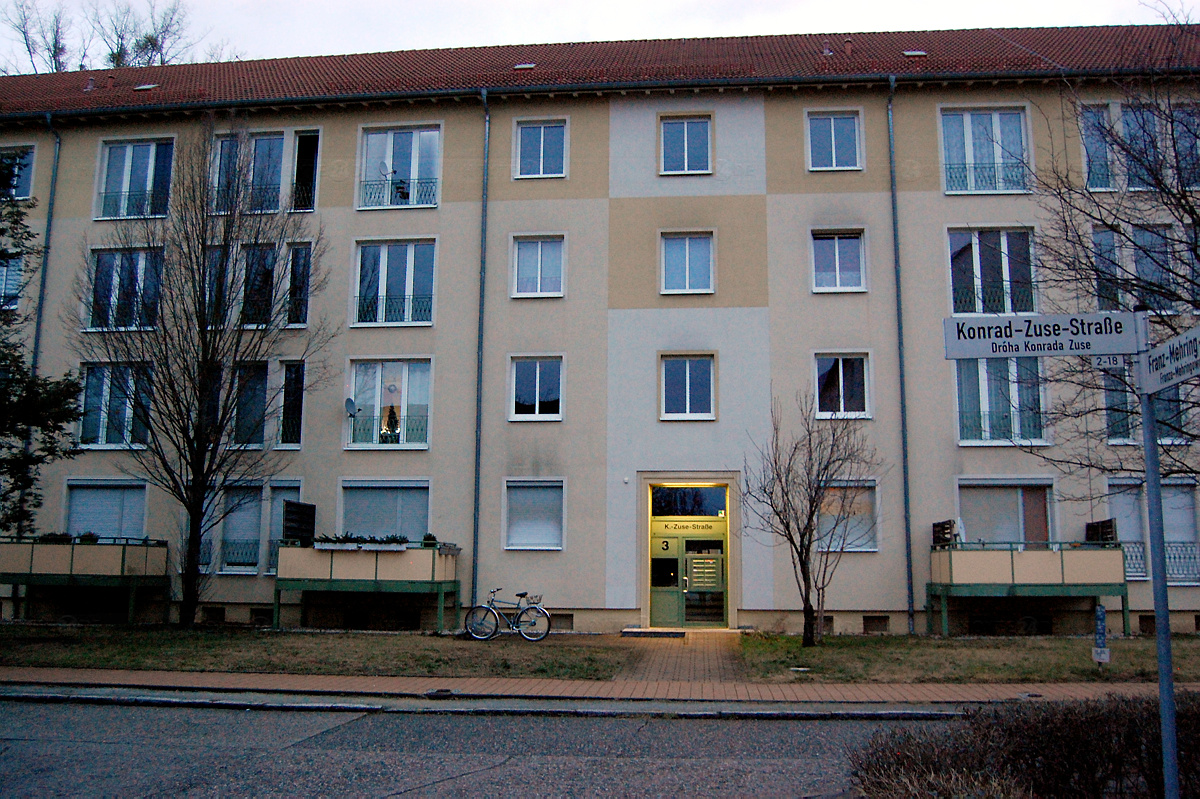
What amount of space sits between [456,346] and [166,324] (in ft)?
20.3

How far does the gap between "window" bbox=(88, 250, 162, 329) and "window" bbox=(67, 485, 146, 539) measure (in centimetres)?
397

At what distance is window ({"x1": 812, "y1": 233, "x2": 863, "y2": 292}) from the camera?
888 inches

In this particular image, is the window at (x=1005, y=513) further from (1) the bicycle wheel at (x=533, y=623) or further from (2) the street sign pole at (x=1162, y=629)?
(2) the street sign pole at (x=1162, y=629)

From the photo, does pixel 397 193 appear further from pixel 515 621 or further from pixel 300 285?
pixel 515 621

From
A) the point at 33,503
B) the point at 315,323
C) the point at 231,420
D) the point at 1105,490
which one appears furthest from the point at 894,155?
the point at 33,503

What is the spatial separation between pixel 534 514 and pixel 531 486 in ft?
2.07

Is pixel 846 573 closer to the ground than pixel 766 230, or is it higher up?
closer to the ground

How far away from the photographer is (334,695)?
1304cm

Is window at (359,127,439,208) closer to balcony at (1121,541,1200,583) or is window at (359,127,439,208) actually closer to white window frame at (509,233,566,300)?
white window frame at (509,233,566,300)

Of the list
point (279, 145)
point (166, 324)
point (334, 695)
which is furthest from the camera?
point (279, 145)

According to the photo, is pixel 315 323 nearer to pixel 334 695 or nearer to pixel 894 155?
pixel 334 695

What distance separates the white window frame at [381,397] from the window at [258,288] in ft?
8.32

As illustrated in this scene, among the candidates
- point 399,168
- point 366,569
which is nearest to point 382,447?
point 366,569

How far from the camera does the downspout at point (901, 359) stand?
21109 millimetres
